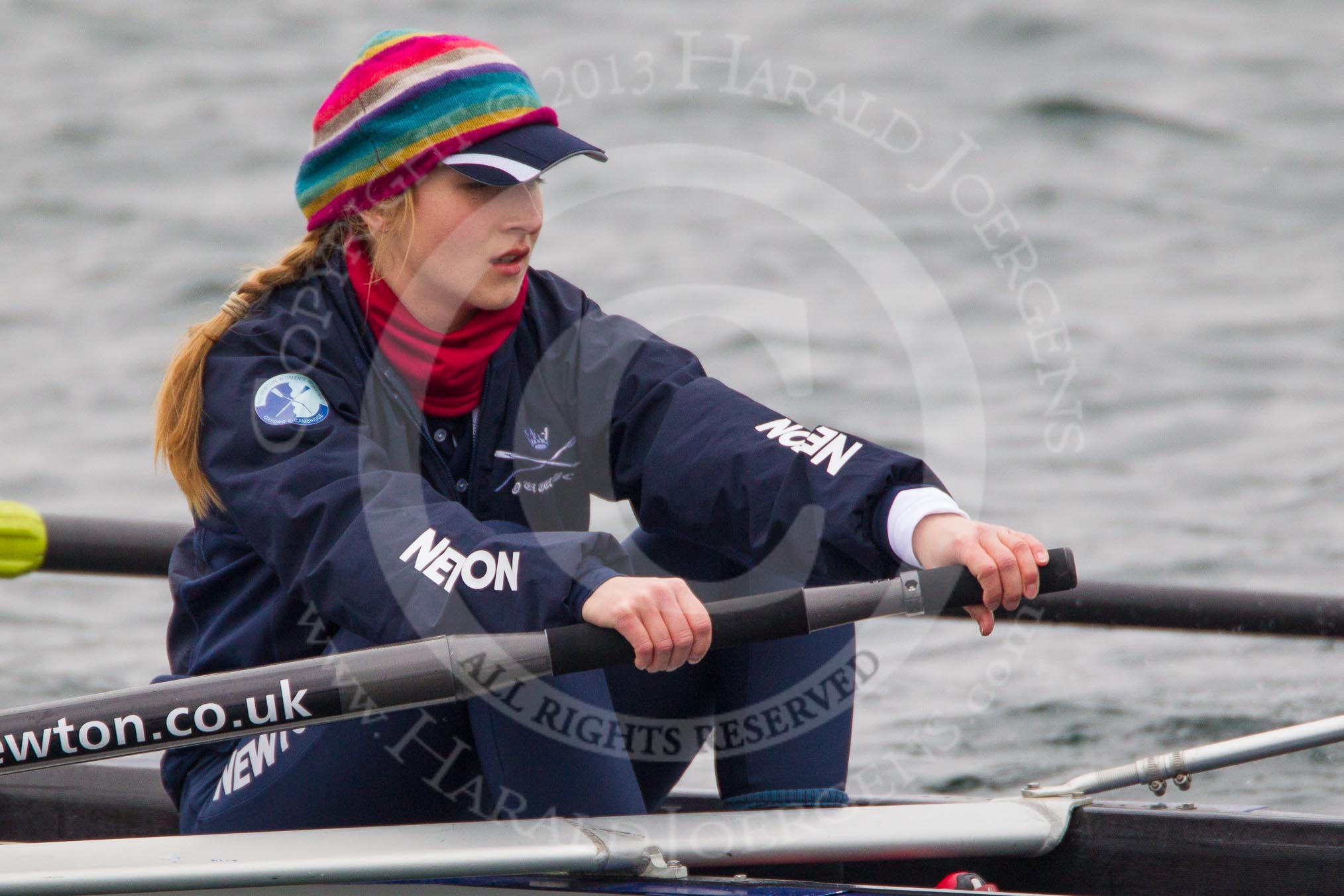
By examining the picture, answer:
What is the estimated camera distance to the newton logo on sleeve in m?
1.40

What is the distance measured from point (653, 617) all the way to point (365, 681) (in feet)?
0.86

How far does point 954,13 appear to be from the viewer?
8.92 metres

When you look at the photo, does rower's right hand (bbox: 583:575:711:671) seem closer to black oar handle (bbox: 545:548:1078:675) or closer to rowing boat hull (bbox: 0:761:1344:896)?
black oar handle (bbox: 545:548:1078:675)

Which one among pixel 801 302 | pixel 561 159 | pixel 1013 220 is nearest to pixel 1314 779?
pixel 561 159

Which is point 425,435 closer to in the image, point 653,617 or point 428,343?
point 428,343

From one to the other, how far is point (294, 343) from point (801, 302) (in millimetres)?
4943

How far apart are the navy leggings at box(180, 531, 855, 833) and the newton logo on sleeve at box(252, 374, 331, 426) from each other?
211mm

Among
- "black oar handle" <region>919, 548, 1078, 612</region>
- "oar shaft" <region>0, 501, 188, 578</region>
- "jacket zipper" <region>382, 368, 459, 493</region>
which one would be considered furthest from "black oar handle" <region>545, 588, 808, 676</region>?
"oar shaft" <region>0, 501, 188, 578</region>

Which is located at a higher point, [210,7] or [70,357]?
[210,7]

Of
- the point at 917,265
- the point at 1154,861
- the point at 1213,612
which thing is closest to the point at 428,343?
the point at 1154,861

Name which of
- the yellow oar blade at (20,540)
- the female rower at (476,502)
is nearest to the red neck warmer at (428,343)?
the female rower at (476,502)

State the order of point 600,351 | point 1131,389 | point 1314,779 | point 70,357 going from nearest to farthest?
point 600,351
point 1314,779
point 1131,389
point 70,357

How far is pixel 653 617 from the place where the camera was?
127cm

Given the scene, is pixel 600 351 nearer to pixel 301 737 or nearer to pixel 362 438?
pixel 362 438
